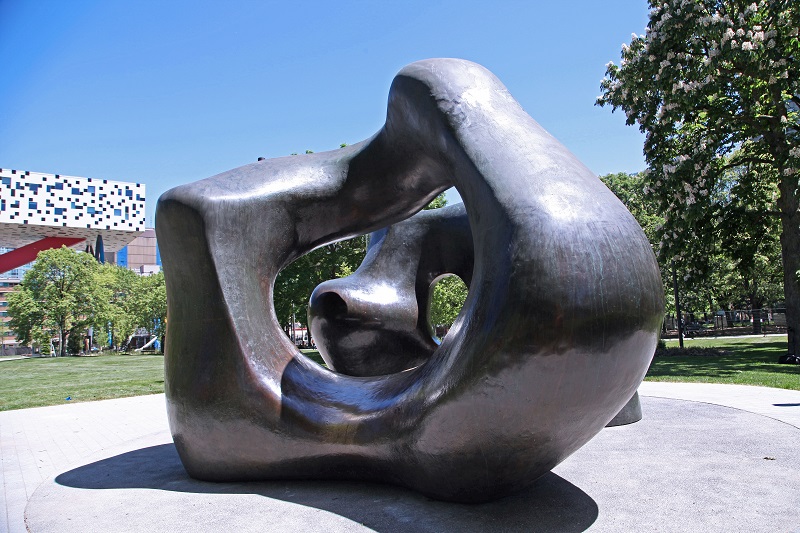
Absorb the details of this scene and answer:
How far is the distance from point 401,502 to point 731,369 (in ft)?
49.6

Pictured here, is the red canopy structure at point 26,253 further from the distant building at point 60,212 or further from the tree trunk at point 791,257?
the tree trunk at point 791,257

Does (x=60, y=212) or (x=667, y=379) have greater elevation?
(x=60, y=212)

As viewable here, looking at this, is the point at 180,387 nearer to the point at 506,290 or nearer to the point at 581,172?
the point at 506,290

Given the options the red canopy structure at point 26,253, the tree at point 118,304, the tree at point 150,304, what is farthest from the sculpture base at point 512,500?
the red canopy structure at point 26,253

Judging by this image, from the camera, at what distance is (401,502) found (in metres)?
4.76

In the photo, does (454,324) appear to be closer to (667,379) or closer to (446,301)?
(667,379)

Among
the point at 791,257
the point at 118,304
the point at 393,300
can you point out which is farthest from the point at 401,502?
the point at 118,304

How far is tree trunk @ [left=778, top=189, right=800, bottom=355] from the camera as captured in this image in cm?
1952

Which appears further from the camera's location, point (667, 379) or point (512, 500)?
point (667, 379)

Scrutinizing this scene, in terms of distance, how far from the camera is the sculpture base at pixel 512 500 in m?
4.27

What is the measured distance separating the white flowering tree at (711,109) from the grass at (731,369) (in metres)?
1.97

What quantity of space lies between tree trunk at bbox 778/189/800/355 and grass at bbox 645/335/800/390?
137 cm

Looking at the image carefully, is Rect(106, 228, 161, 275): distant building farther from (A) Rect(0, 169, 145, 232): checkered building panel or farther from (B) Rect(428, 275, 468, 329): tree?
(B) Rect(428, 275, 468, 329): tree

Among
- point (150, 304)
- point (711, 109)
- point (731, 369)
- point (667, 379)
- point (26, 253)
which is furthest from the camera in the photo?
point (26, 253)
